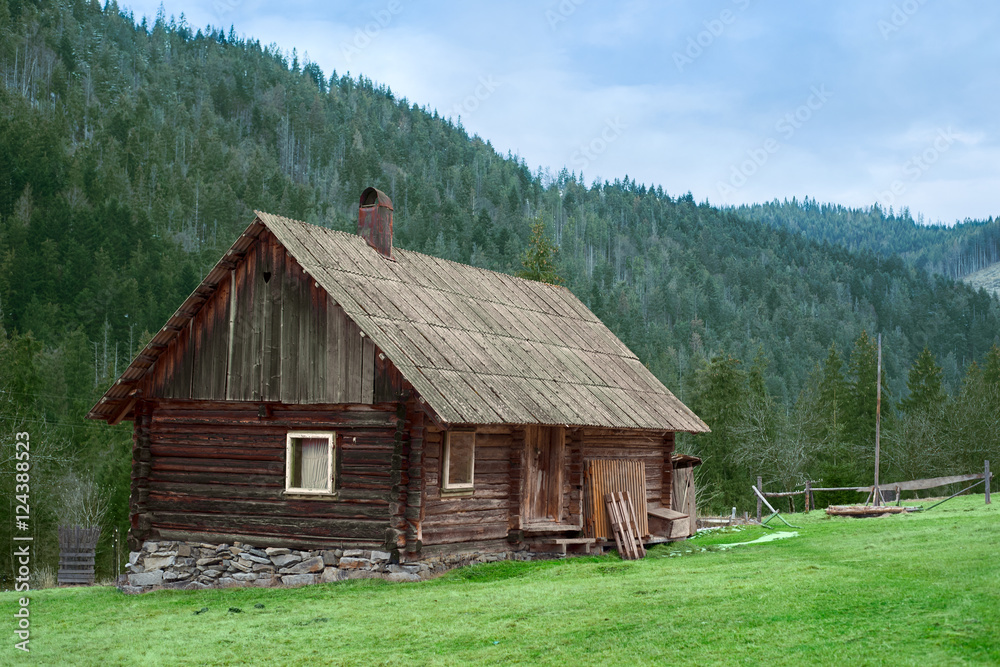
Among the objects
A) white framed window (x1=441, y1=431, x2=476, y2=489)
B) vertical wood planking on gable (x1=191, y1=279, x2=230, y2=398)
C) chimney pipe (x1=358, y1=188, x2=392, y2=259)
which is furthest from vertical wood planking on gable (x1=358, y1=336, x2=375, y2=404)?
chimney pipe (x1=358, y1=188, x2=392, y2=259)

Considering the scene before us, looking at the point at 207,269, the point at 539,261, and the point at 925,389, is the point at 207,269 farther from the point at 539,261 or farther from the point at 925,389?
the point at 925,389

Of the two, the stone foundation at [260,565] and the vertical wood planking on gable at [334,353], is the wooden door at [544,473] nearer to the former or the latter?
the stone foundation at [260,565]

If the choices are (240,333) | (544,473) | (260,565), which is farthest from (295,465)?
(544,473)

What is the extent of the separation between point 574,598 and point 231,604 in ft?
21.0

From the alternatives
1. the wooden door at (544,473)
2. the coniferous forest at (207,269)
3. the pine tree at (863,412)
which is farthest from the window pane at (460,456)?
the pine tree at (863,412)

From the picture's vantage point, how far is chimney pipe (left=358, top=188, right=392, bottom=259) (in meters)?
24.7

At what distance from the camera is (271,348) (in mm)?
20500

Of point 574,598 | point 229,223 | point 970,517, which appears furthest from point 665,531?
point 229,223

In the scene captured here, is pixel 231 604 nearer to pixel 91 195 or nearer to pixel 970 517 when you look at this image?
pixel 970 517

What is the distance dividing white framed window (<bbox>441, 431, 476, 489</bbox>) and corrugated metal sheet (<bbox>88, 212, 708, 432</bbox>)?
1025 mm

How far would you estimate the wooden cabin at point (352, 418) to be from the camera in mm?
19344

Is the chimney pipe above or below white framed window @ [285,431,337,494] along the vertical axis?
above

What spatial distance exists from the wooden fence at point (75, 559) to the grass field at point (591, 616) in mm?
9503

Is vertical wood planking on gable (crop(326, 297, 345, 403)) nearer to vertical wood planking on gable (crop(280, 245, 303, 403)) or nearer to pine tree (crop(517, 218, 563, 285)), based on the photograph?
vertical wood planking on gable (crop(280, 245, 303, 403))
